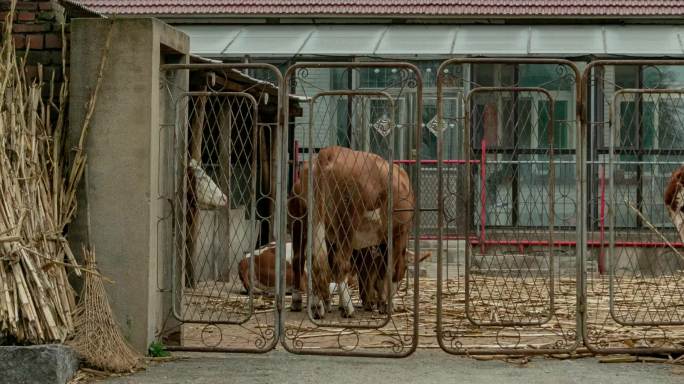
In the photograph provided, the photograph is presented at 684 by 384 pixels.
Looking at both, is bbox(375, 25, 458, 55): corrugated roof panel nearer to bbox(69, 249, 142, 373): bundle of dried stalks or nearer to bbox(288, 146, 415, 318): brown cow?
bbox(288, 146, 415, 318): brown cow

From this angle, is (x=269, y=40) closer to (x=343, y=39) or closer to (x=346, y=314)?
(x=343, y=39)

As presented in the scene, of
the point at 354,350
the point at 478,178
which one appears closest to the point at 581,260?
A: the point at 354,350

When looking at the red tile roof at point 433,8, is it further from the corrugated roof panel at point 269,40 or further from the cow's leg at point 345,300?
the cow's leg at point 345,300

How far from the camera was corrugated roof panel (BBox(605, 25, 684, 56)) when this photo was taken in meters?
20.0

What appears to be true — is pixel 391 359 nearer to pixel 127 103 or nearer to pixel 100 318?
pixel 100 318

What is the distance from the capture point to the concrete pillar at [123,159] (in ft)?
28.0

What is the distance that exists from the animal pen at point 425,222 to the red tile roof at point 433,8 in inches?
58.3

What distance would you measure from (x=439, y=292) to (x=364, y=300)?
10.0 ft

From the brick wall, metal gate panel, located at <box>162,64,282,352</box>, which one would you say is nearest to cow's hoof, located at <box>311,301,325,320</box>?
metal gate panel, located at <box>162,64,282,352</box>

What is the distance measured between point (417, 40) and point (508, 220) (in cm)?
593

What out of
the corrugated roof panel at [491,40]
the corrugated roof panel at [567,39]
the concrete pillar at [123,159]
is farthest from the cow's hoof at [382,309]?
the corrugated roof panel at [567,39]

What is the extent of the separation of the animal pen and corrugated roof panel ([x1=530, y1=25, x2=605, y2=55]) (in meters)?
0.40

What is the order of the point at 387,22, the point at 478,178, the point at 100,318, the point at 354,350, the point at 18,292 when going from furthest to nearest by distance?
the point at 387,22 < the point at 478,178 < the point at 354,350 < the point at 100,318 < the point at 18,292

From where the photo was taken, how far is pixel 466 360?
8.62 metres
